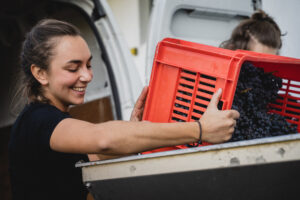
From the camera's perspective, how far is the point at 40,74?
1136mm

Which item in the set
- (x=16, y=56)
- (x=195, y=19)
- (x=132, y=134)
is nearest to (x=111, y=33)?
(x=195, y=19)

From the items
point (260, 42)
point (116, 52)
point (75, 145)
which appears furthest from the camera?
point (116, 52)

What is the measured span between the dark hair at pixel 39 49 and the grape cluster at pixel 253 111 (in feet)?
2.56

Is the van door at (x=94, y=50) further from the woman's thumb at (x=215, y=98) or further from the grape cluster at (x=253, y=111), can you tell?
the woman's thumb at (x=215, y=98)

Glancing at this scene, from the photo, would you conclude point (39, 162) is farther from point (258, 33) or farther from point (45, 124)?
point (258, 33)

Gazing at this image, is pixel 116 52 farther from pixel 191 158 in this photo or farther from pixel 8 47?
pixel 191 158

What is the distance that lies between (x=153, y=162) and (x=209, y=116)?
25cm

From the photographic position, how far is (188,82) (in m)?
1.05

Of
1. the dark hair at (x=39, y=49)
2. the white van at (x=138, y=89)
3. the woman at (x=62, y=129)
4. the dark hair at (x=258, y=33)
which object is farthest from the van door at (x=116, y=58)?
the dark hair at (x=39, y=49)

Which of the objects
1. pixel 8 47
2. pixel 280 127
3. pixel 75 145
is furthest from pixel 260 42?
pixel 8 47

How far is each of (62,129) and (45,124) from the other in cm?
9

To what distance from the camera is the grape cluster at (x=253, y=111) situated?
1079mm

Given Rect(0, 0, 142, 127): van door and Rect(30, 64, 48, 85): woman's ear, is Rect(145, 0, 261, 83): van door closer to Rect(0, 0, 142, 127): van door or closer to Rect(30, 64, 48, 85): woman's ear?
Rect(0, 0, 142, 127): van door

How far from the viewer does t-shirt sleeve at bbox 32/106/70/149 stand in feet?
3.07
